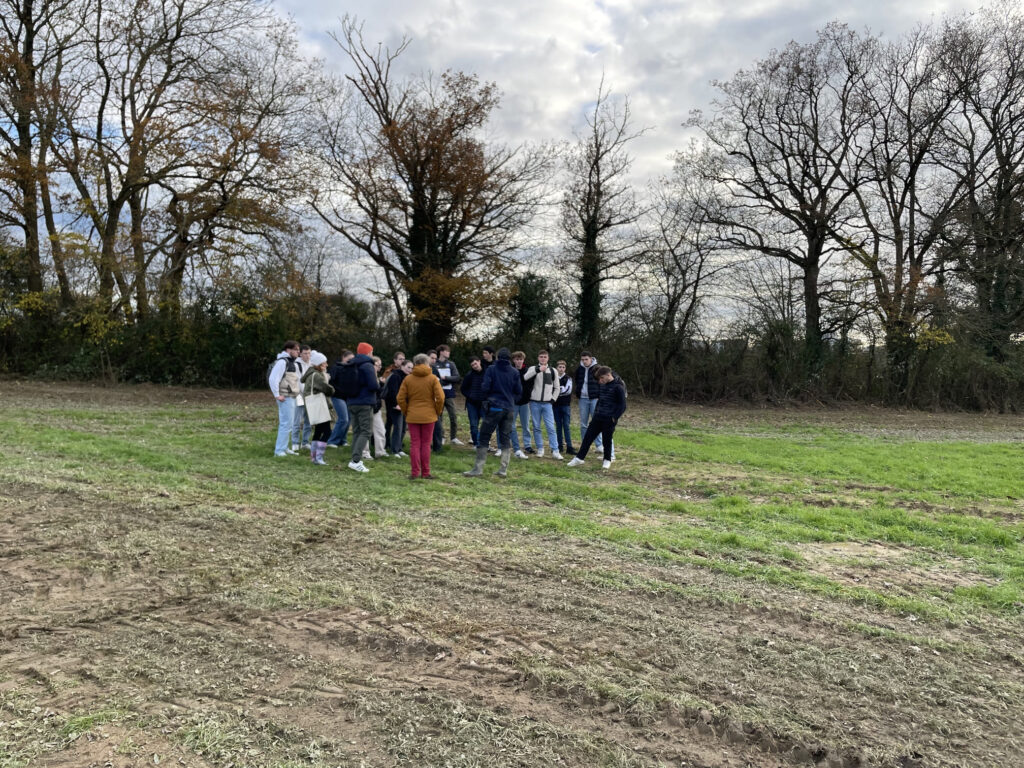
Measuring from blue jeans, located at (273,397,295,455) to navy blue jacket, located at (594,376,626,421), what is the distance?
4.58 meters

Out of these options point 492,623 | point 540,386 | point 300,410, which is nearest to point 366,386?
point 300,410

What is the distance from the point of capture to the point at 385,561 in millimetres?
5266

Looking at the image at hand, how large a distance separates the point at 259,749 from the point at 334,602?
154 cm

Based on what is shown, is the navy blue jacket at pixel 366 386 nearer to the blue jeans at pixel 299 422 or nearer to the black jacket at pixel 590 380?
the blue jeans at pixel 299 422

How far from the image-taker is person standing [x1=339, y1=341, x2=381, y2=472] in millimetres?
9328

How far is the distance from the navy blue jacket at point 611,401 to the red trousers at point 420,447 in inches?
109

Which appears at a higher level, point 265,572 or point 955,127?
point 955,127

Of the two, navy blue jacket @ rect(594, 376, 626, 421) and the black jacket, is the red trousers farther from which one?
the black jacket

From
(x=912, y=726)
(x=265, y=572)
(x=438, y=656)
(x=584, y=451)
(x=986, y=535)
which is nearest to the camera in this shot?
(x=912, y=726)

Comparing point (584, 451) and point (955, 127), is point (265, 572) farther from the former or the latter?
point (955, 127)

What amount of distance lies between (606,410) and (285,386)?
4.76 meters

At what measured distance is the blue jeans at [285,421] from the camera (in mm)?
10039

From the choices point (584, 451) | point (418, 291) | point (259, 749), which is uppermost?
point (418, 291)

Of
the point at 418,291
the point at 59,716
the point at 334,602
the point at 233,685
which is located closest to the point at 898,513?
the point at 334,602
